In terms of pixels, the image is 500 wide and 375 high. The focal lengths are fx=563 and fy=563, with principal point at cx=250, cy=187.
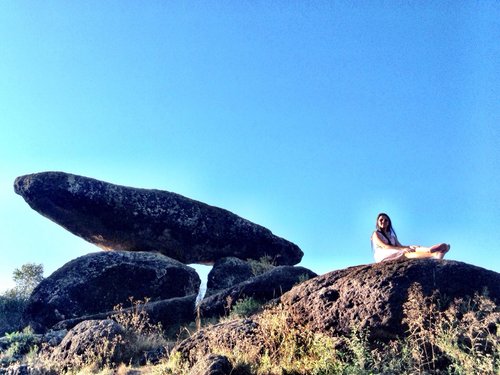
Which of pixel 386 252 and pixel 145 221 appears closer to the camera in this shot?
pixel 386 252

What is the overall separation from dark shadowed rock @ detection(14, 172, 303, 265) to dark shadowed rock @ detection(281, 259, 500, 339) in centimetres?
1473

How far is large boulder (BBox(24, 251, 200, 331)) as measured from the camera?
19156 millimetres

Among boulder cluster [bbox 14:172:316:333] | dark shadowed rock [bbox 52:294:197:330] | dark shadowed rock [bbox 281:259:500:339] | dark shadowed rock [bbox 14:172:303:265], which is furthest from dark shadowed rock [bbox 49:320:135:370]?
dark shadowed rock [bbox 14:172:303:265]

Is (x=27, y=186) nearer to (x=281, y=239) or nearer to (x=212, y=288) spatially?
(x=212, y=288)

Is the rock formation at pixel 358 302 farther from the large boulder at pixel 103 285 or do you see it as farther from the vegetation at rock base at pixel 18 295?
the vegetation at rock base at pixel 18 295

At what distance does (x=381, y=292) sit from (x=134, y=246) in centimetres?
1642

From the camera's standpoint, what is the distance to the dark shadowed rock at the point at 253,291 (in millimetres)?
13789

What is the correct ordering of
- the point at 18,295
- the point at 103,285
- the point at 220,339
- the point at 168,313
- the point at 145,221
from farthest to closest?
the point at 18,295, the point at 145,221, the point at 103,285, the point at 168,313, the point at 220,339

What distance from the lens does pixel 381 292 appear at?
8.29m

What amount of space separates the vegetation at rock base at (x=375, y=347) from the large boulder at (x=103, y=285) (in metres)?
10.5

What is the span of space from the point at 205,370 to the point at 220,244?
16568mm

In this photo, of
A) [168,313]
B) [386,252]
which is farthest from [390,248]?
[168,313]

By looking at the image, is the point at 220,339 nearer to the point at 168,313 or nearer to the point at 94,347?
the point at 94,347

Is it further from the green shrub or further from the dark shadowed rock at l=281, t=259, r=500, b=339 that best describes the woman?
the green shrub
